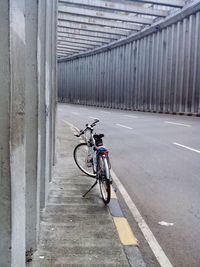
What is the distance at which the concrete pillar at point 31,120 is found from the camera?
3.30 metres

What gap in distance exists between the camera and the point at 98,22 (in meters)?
25.5

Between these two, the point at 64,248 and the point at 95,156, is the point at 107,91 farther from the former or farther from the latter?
the point at 64,248

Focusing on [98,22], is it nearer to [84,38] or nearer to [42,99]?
[84,38]

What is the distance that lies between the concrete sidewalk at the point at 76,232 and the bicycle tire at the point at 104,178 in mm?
121

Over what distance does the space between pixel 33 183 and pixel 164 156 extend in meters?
6.01

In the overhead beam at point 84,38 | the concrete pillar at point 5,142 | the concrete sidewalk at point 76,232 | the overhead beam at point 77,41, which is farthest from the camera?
the overhead beam at point 77,41

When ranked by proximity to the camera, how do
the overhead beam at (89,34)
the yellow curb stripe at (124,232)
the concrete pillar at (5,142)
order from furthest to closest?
the overhead beam at (89,34)
the yellow curb stripe at (124,232)
the concrete pillar at (5,142)

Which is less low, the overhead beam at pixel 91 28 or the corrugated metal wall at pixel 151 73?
the overhead beam at pixel 91 28

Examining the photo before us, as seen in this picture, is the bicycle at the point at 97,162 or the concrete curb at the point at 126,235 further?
the bicycle at the point at 97,162

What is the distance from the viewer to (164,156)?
29.8 ft

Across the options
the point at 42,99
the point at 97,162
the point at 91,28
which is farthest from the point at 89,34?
Answer: the point at 42,99

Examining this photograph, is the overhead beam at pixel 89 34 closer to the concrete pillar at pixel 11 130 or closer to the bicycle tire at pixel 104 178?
the bicycle tire at pixel 104 178

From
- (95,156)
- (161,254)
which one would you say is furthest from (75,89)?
(161,254)

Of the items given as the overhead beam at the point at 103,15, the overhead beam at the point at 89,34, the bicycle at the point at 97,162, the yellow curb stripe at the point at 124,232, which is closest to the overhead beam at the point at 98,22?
the overhead beam at the point at 103,15
